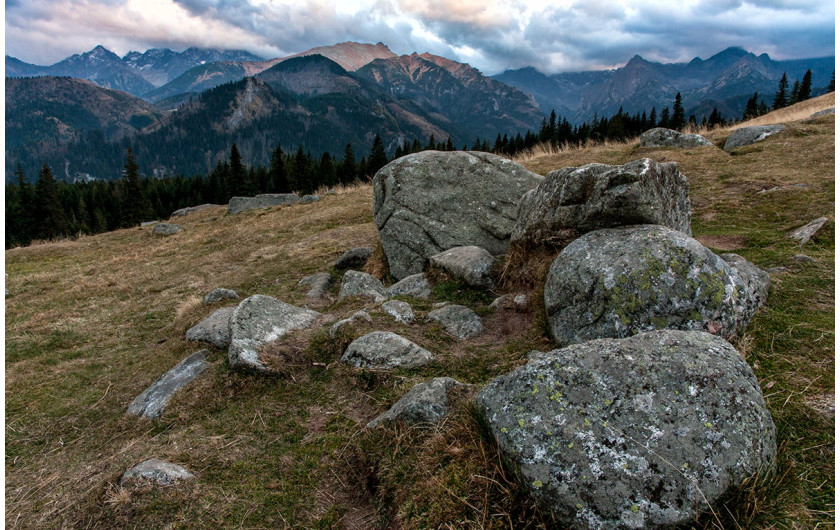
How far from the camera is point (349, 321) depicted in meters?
7.84

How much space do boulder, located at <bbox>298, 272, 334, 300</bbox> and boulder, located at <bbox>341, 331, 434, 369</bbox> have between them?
5223 millimetres

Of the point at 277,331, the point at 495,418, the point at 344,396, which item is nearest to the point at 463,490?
the point at 495,418

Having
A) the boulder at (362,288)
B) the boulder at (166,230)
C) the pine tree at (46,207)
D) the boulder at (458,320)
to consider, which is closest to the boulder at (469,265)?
the boulder at (458,320)

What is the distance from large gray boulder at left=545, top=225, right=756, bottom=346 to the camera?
5.64m

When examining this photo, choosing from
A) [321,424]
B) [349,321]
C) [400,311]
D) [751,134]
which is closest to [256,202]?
[400,311]

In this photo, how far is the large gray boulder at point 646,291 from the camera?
564 centimetres

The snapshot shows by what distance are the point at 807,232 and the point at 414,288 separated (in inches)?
358

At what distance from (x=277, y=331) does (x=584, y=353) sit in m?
5.51

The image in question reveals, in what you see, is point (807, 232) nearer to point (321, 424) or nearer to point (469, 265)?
point (469, 265)

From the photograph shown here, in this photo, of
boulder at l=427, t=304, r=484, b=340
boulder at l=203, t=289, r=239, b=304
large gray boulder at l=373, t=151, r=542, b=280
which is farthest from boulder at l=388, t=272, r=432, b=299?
boulder at l=203, t=289, r=239, b=304

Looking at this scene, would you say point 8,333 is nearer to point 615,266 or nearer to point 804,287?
point 615,266

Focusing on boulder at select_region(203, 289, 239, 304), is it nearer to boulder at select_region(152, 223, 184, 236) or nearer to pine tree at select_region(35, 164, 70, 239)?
boulder at select_region(152, 223, 184, 236)

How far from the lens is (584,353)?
418 cm

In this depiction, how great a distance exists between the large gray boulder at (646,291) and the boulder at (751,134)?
20976mm
